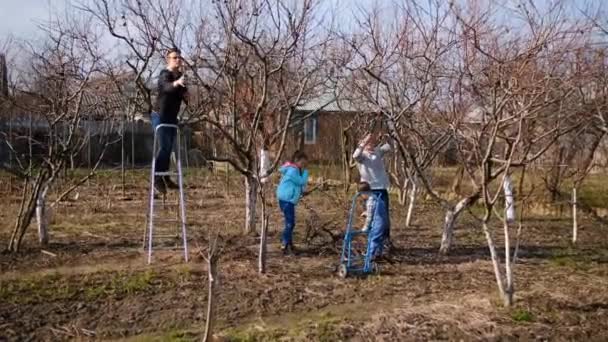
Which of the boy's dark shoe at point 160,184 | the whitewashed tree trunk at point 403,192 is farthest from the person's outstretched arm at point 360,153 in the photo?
the whitewashed tree trunk at point 403,192

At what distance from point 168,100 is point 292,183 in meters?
1.70

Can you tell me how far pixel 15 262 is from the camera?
6.84 metres

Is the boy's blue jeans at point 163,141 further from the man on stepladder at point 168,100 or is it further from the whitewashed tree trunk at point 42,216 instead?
the whitewashed tree trunk at point 42,216

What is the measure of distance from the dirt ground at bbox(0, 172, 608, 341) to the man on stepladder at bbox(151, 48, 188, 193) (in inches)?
45.8

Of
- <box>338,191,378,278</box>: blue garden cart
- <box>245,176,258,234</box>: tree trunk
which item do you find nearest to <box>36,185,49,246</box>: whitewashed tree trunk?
<box>245,176,258,234</box>: tree trunk

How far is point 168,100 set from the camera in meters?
6.49

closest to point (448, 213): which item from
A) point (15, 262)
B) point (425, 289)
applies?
point (425, 289)

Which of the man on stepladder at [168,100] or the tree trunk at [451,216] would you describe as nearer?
the man on stepladder at [168,100]

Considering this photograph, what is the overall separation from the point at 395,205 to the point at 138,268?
7734 mm

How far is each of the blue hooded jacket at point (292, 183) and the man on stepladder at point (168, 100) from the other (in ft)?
4.31

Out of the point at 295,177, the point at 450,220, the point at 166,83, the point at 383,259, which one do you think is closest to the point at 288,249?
the point at 295,177

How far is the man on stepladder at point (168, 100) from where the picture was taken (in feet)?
20.7

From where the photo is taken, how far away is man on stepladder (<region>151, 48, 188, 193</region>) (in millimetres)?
6316

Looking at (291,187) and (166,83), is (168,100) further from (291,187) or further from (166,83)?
(291,187)
